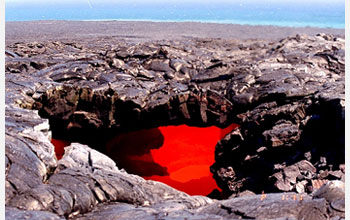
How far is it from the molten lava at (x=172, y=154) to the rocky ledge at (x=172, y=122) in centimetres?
148

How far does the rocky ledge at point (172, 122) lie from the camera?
5133 mm

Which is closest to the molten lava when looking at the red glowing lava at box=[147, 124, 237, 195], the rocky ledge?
the red glowing lava at box=[147, 124, 237, 195]

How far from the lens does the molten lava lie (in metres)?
12.2

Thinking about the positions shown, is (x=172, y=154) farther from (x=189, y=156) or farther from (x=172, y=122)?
(x=172, y=122)

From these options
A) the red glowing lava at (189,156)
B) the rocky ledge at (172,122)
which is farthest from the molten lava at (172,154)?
the rocky ledge at (172,122)

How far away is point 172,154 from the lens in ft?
44.2

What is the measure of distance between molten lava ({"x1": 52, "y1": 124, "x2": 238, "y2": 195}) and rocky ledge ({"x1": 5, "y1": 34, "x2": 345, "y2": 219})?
1.48m

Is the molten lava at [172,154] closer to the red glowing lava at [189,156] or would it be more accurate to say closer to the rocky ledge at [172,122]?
the red glowing lava at [189,156]

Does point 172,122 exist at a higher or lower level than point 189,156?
higher

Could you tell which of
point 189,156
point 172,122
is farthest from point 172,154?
point 172,122

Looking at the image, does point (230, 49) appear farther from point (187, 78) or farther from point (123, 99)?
point (123, 99)

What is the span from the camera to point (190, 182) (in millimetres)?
12070

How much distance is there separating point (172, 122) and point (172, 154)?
8.95 feet

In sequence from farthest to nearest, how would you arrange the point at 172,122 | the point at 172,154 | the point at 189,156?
the point at 172,154 < the point at 189,156 < the point at 172,122
